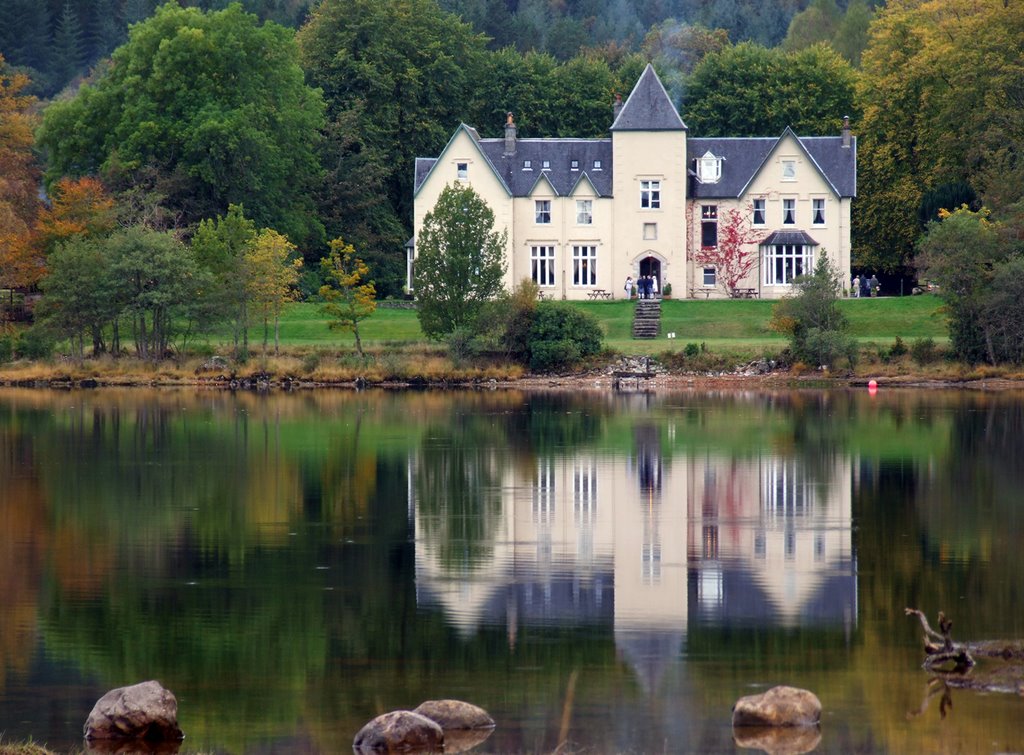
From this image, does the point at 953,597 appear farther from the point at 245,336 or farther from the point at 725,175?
the point at 725,175

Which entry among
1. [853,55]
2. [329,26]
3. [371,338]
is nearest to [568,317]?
[371,338]

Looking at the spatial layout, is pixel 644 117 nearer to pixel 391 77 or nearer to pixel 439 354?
pixel 391 77

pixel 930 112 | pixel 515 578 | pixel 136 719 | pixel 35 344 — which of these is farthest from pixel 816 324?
pixel 136 719

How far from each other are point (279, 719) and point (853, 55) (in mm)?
93714

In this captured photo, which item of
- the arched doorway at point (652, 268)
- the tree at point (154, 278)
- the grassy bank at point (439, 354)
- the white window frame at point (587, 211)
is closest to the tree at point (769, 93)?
the white window frame at point (587, 211)

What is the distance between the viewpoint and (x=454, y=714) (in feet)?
47.5

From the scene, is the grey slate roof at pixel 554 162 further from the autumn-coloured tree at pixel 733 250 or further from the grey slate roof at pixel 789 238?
the grey slate roof at pixel 789 238

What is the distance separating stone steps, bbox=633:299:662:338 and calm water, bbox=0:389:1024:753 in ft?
75.8

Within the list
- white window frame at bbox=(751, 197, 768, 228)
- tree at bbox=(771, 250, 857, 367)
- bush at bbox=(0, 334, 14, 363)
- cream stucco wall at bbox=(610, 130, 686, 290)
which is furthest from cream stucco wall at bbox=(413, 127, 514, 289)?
bush at bbox=(0, 334, 14, 363)

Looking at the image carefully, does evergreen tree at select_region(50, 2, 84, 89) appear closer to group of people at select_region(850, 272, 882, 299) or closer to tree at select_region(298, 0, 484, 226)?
tree at select_region(298, 0, 484, 226)

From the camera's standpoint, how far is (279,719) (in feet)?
49.2

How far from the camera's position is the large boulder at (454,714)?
14422 millimetres

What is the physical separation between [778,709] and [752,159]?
6002 centimetres

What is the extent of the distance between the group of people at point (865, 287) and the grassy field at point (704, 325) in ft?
10.6
